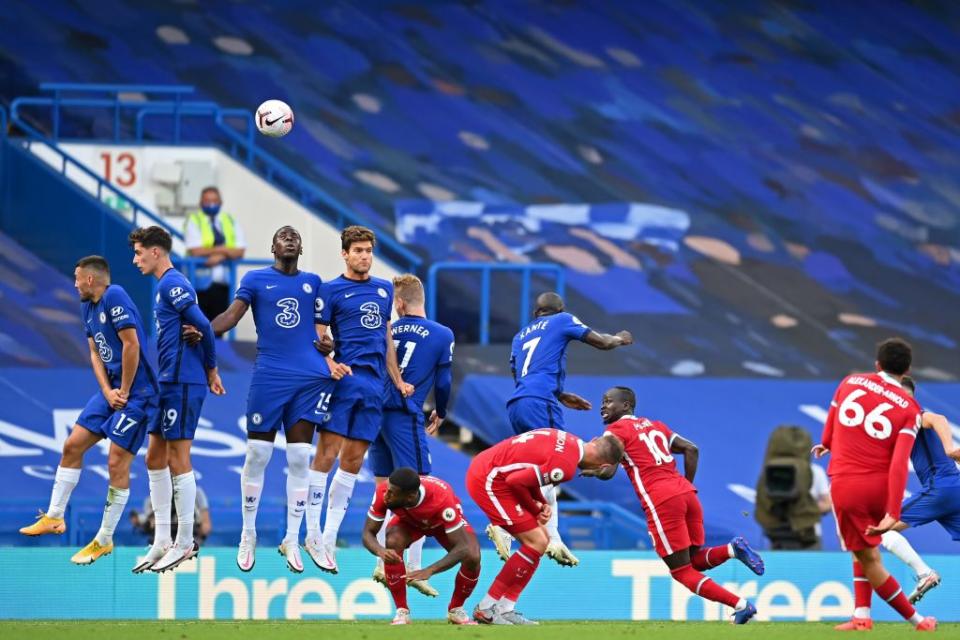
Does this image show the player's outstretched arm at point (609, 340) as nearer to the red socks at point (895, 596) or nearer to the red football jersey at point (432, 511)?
the red football jersey at point (432, 511)

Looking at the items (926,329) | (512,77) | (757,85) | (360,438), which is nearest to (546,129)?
(512,77)

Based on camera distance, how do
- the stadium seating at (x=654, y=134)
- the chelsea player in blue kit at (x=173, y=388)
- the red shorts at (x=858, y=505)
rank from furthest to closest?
the stadium seating at (x=654, y=134)
the chelsea player in blue kit at (x=173, y=388)
the red shorts at (x=858, y=505)

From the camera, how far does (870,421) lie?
12727 millimetres

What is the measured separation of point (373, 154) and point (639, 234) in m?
3.20

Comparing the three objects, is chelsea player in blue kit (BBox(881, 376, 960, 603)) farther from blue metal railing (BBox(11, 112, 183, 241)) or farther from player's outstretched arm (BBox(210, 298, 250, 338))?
blue metal railing (BBox(11, 112, 183, 241))

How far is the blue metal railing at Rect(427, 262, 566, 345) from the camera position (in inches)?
803

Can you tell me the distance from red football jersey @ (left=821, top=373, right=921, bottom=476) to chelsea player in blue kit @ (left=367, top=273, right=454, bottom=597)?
2920 millimetres

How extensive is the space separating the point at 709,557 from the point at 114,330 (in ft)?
14.4

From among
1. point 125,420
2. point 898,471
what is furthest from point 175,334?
point 898,471

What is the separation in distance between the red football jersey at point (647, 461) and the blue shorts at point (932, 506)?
5.32ft

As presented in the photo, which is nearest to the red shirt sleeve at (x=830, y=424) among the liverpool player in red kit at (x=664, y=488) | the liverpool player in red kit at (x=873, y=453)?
the liverpool player in red kit at (x=873, y=453)

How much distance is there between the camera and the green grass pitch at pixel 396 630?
40.4 ft

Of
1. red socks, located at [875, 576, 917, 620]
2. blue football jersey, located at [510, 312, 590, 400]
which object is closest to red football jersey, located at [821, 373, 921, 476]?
red socks, located at [875, 576, 917, 620]

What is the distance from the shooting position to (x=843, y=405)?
42.1 ft
